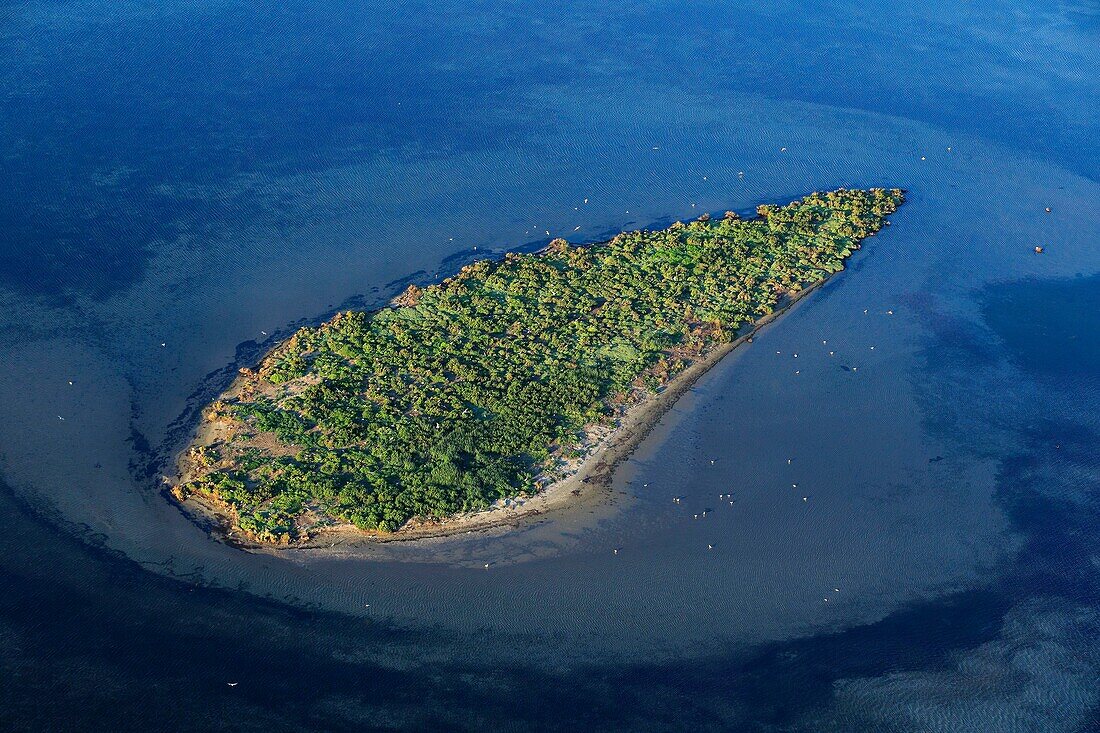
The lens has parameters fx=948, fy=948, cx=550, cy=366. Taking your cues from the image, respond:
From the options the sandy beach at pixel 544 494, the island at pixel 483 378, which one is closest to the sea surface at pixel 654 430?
the sandy beach at pixel 544 494

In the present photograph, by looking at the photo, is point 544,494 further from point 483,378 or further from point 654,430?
point 483,378

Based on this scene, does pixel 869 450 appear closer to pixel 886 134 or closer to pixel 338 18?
pixel 886 134

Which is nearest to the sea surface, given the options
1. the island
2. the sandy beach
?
the sandy beach

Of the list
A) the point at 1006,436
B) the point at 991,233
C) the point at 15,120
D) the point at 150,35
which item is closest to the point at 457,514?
the point at 1006,436

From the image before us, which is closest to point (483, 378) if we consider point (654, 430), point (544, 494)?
point (544, 494)

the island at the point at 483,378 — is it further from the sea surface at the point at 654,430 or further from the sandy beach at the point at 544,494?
the sea surface at the point at 654,430

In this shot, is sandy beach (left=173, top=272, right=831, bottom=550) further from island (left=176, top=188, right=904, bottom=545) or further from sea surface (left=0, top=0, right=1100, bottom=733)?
sea surface (left=0, top=0, right=1100, bottom=733)
